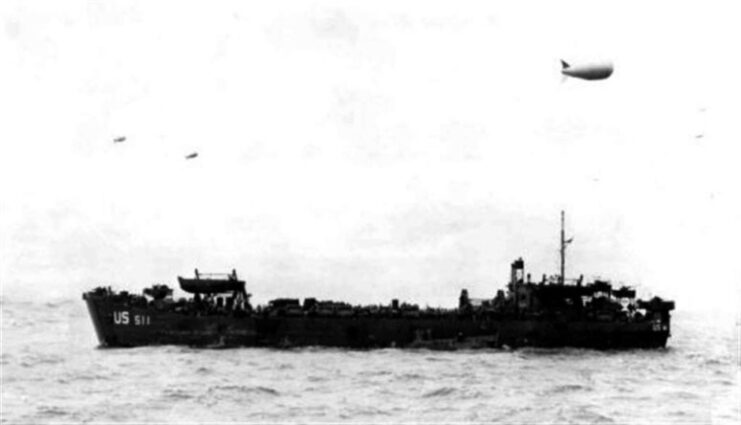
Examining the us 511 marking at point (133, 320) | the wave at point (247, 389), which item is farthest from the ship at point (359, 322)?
the wave at point (247, 389)

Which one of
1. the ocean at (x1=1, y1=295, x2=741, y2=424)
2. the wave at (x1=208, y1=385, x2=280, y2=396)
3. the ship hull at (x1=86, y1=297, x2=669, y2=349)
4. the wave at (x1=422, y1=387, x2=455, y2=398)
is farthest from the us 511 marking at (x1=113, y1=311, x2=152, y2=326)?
the wave at (x1=422, y1=387, x2=455, y2=398)

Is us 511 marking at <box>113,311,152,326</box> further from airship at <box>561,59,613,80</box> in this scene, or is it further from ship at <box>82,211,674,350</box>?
airship at <box>561,59,613,80</box>

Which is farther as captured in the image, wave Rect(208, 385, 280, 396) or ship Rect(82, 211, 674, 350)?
ship Rect(82, 211, 674, 350)

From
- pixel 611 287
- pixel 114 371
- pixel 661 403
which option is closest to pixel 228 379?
pixel 114 371

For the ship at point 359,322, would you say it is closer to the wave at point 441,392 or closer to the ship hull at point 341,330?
the ship hull at point 341,330

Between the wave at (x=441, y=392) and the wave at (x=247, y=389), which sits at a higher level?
the wave at (x=441, y=392)

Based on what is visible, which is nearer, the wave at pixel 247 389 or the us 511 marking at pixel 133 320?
the wave at pixel 247 389
